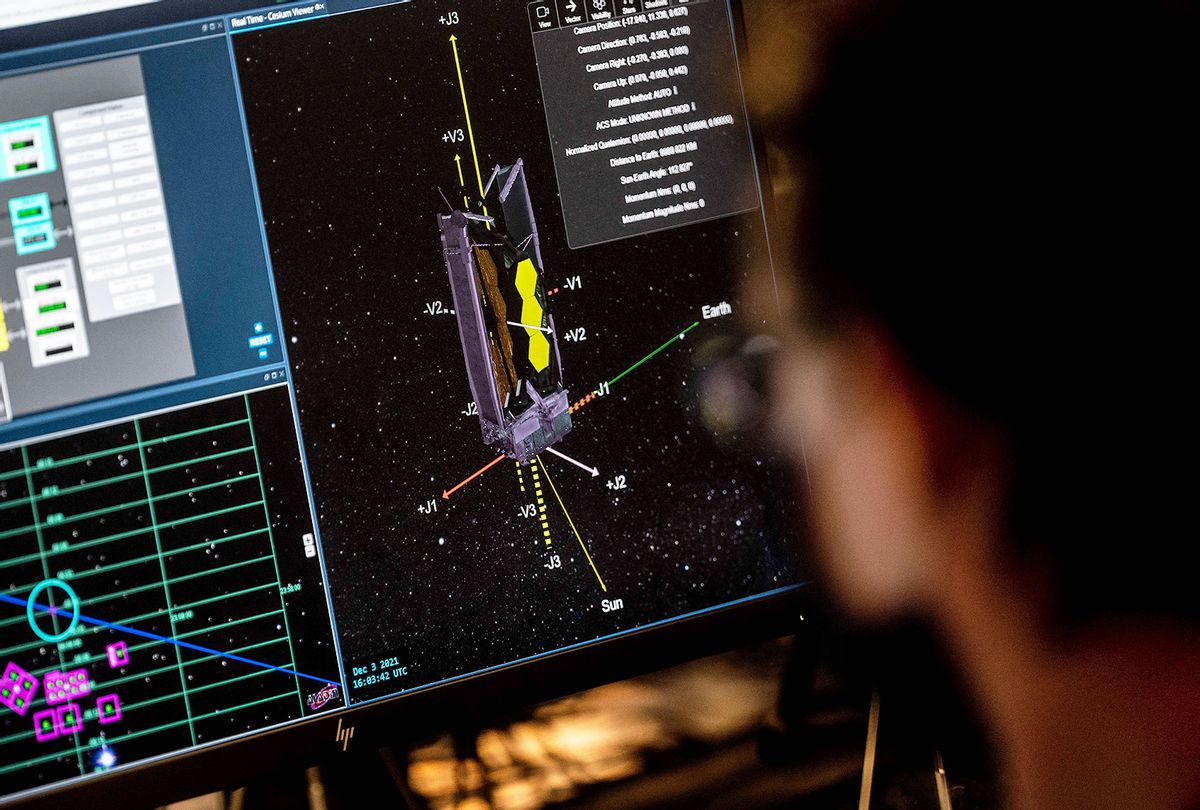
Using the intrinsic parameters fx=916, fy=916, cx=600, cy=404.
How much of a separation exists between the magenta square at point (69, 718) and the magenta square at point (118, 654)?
1.5 inches

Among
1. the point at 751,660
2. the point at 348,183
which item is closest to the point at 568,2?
the point at 348,183

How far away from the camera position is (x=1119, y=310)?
747mm

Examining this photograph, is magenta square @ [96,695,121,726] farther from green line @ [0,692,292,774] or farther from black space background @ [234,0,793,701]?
black space background @ [234,0,793,701]

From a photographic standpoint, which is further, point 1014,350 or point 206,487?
point 1014,350

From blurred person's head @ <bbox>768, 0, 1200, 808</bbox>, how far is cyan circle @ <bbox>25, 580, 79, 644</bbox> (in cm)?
54

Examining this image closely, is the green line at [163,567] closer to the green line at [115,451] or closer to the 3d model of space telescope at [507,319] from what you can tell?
the green line at [115,451]

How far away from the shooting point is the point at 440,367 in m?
0.68

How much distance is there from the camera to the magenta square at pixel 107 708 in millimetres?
634

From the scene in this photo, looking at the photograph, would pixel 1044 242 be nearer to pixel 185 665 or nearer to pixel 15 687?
pixel 185 665

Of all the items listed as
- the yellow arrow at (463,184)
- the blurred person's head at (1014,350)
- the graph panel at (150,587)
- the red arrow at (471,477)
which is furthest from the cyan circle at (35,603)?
the blurred person's head at (1014,350)

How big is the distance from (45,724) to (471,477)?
13.1 inches

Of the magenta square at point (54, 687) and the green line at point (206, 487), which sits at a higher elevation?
the green line at point (206, 487)

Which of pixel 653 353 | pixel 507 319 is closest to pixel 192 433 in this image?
pixel 507 319

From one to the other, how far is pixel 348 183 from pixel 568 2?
0.71 feet
